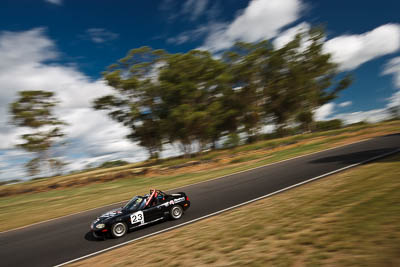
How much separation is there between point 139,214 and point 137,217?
0.11 meters

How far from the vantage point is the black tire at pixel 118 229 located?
25.9ft

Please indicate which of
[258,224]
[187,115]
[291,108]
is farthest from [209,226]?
[291,108]

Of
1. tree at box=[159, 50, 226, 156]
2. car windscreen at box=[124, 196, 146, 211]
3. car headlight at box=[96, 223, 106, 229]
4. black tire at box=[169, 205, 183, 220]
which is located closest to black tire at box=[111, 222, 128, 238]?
car headlight at box=[96, 223, 106, 229]

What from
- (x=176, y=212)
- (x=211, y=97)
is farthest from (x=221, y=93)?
(x=176, y=212)

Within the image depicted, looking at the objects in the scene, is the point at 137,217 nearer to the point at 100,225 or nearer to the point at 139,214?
the point at 139,214

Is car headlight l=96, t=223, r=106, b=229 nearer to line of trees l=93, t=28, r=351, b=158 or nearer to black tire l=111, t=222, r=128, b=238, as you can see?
black tire l=111, t=222, r=128, b=238

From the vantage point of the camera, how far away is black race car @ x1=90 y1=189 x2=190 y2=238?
7871 mm

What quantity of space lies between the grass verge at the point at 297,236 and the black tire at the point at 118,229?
1124 millimetres

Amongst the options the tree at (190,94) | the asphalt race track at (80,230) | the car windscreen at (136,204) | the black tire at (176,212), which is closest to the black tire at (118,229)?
the asphalt race track at (80,230)

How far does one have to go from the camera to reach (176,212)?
30.1ft

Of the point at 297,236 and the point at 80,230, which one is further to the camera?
the point at 80,230

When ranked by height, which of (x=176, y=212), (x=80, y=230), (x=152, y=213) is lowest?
(x=176, y=212)

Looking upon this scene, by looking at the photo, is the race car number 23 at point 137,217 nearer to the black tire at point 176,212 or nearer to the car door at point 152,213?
the car door at point 152,213

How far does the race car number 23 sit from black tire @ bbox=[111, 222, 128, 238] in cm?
31
